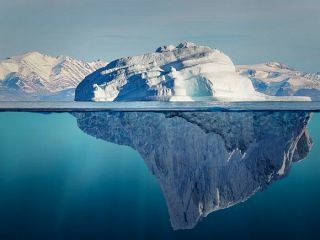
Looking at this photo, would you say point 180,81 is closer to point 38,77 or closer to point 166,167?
point 166,167

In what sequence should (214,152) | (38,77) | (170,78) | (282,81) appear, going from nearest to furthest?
1. (214,152)
2. (282,81)
3. (170,78)
4. (38,77)

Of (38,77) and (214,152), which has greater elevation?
(38,77)

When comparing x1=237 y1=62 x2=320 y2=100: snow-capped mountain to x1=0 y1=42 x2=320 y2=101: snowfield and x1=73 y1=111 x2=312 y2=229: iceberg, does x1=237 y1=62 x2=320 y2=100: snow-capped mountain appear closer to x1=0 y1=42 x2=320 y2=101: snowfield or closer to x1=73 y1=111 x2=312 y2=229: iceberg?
x1=0 y1=42 x2=320 y2=101: snowfield

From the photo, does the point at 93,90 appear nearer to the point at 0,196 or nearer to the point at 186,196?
the point at 0,196

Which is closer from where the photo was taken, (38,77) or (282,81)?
(282,81)

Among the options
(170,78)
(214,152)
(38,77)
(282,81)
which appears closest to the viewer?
(214,152)

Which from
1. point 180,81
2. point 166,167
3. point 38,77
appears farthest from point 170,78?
point 38,77

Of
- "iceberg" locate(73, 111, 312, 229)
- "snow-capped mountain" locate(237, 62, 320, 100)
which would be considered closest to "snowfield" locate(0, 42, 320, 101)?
"snow-capped mountain" locate(237, 62, 320, 100)
